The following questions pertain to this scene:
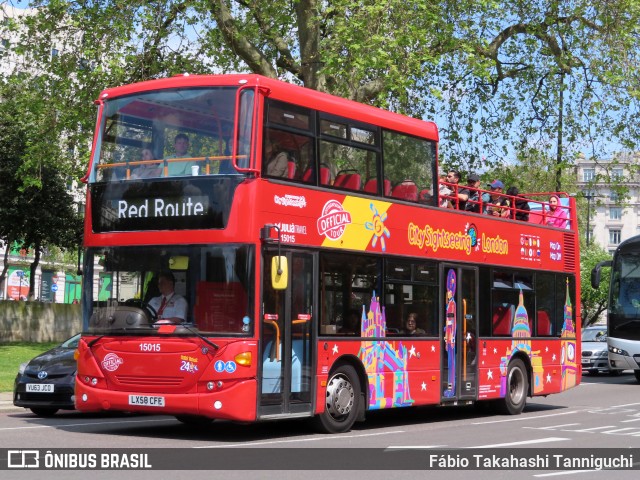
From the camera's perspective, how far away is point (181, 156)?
44.8ft

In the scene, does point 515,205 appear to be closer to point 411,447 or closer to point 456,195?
point 456,195

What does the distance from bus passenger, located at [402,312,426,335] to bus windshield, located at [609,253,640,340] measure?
15177 mm

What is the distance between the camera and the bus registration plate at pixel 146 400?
13336 millimetres

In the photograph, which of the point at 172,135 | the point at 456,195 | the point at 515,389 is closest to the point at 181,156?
the point at 172,135

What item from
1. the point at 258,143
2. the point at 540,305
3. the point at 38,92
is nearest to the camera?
the point at 258,143

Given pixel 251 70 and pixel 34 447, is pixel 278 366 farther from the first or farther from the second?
pixel 251 70

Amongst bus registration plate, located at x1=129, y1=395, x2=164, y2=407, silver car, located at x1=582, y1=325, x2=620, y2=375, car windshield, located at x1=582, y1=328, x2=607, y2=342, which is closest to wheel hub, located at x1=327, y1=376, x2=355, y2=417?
bus registration plate, located at x1=129, y1=395, x2=164, y2=407

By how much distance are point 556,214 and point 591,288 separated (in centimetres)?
5169

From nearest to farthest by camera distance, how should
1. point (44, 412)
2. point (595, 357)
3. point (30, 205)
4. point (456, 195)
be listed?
1. point (44, 412)
2. point (456, 195)
3. point (595, 357)
4. point (30, 205)

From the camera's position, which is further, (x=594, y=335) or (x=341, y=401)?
(x=594, y=335)

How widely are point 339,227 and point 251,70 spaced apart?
15686 millimetres

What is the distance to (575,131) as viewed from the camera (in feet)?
105

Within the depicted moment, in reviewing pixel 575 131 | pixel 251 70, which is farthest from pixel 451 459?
pixel 575 131

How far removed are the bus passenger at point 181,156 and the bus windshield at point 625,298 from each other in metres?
19.5
